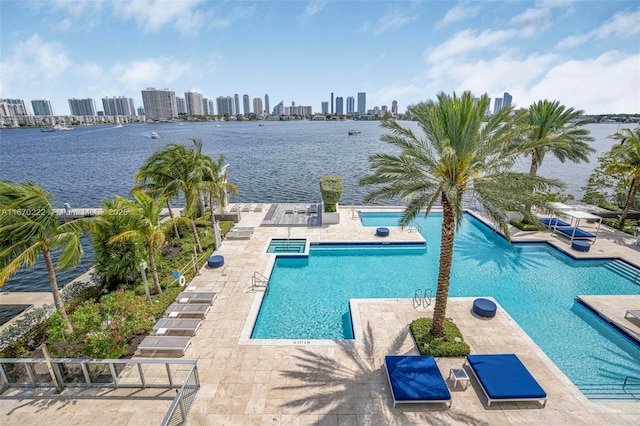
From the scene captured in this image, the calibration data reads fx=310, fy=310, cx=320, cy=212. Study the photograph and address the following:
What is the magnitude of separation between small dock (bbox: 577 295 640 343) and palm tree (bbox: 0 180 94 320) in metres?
21.0

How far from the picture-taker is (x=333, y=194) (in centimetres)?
2300

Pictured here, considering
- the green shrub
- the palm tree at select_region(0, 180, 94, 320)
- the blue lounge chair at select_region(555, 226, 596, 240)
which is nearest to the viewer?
the palm tree at select_region(0, 180, 94, 320)

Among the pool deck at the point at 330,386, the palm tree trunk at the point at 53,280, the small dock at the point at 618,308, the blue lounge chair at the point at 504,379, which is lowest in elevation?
the small dock at the point at 618,308

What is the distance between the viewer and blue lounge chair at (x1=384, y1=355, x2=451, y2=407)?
863cm

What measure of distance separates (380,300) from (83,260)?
21812mm

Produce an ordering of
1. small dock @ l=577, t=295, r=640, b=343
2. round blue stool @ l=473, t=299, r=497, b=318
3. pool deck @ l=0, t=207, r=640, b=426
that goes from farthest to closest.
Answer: round blue stool @ l=473, t=299, r=497, b=318 < small dock @ l=577, t=295, r=640, b=343 < pool deck @ l=0, t=207, r=640, b=426

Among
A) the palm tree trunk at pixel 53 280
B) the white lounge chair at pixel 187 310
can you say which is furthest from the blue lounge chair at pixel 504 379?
the palm tree trunk at pixel 53 280

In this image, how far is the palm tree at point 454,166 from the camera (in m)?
9.42

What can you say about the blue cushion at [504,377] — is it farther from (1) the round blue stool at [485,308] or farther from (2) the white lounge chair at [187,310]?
(2) the white lounge chair at [187,310]

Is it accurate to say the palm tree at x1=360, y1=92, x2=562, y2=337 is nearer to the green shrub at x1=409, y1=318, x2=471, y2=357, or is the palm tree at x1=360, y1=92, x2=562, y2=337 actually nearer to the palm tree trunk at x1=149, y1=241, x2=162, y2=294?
the green shrub at x1=409, y1=318, x2=471, y2=357

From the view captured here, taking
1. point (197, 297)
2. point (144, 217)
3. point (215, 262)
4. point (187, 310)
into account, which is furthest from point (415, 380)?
point (144, 217)

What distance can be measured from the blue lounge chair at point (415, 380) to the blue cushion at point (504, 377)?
1.26 meters

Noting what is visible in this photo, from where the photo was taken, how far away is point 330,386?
9.49 meters

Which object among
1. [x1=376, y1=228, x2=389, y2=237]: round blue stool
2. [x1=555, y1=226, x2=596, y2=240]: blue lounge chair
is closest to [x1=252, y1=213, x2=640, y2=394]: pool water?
[x1=376, y1=228, x2=389, y2=237]: round blue stool
